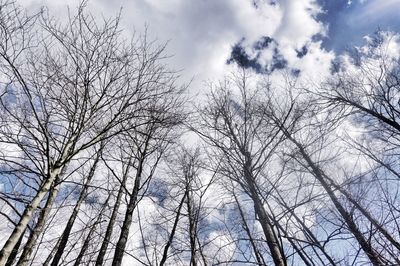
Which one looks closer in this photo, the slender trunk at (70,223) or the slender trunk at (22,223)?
the slender trunk at (22,223)

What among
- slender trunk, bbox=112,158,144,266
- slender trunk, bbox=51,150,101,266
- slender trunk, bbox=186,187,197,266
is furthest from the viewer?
slender trunk, bbox=51,150,101,266

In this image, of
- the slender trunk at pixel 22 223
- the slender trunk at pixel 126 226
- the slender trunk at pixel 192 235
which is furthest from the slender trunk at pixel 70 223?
the slender trunk at pixel 22 223

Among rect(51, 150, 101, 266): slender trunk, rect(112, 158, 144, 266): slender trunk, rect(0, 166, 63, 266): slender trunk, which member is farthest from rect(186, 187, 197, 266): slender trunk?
rect(51, 150, 101, 266): slender trunk

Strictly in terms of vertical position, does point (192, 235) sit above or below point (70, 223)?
below

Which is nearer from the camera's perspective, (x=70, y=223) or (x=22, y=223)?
(x=22, y=223)

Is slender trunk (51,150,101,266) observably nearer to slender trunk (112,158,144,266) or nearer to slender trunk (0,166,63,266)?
slender trunk (112,158,144,266)

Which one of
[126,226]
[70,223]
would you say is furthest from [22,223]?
[70,223]

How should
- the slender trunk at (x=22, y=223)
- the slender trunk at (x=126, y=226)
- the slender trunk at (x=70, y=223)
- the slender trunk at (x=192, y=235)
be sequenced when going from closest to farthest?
the slender trunk at (x=22, y=223), the slender trunk at (x=192, y=235), the slender trunk at (x=126, y=226), the slender trunk at (x=70, y=223)

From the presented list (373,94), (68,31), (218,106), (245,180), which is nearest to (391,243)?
(245,180)

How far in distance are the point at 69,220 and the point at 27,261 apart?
9.09 ft

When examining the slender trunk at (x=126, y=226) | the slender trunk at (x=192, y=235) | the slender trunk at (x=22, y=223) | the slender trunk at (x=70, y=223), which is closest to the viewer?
the slender trunk at (x=22, y=223)

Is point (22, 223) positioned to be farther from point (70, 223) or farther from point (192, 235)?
point (70, 223)

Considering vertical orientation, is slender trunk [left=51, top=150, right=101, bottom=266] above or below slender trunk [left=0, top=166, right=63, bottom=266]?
above

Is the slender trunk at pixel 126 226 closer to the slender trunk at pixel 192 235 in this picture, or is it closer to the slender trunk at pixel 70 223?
the slender trunk at pixel 192 235
